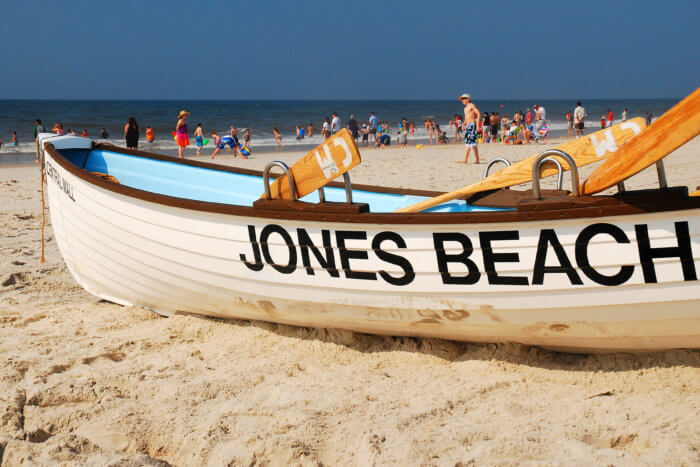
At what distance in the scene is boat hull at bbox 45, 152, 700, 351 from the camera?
2812mm

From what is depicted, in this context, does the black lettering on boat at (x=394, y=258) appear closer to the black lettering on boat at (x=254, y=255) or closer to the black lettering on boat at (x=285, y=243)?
the black lettering on boat at (x=285, y=243)

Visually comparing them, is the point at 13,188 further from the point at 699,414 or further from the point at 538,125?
the point at 538,125

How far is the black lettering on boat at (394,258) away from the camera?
3.26 m

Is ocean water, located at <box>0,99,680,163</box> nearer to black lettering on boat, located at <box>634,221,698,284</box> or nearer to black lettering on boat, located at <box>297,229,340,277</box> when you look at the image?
black lettering on boat, located at <box>297,229,340,277</box>

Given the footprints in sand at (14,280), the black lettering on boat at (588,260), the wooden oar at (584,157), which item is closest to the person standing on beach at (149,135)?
the footprints in sand at (14,280)

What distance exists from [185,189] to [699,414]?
15.4 feet

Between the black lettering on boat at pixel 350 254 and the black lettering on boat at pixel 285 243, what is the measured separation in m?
0.31

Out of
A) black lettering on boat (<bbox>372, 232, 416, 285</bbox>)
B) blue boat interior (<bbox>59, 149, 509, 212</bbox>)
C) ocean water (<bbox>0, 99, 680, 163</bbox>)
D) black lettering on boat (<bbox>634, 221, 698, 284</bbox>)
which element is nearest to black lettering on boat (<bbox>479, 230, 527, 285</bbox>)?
black lettering on boat (<bbox>372, 232, 416, 285</bbox>)

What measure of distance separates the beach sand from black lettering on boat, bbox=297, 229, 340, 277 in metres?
0.55

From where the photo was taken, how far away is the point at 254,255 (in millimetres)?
3730

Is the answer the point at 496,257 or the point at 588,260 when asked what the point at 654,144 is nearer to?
the point at 588,260

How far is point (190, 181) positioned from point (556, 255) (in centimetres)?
402

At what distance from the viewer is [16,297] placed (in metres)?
5.06

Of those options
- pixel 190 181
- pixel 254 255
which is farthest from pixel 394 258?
pixel 190 181
